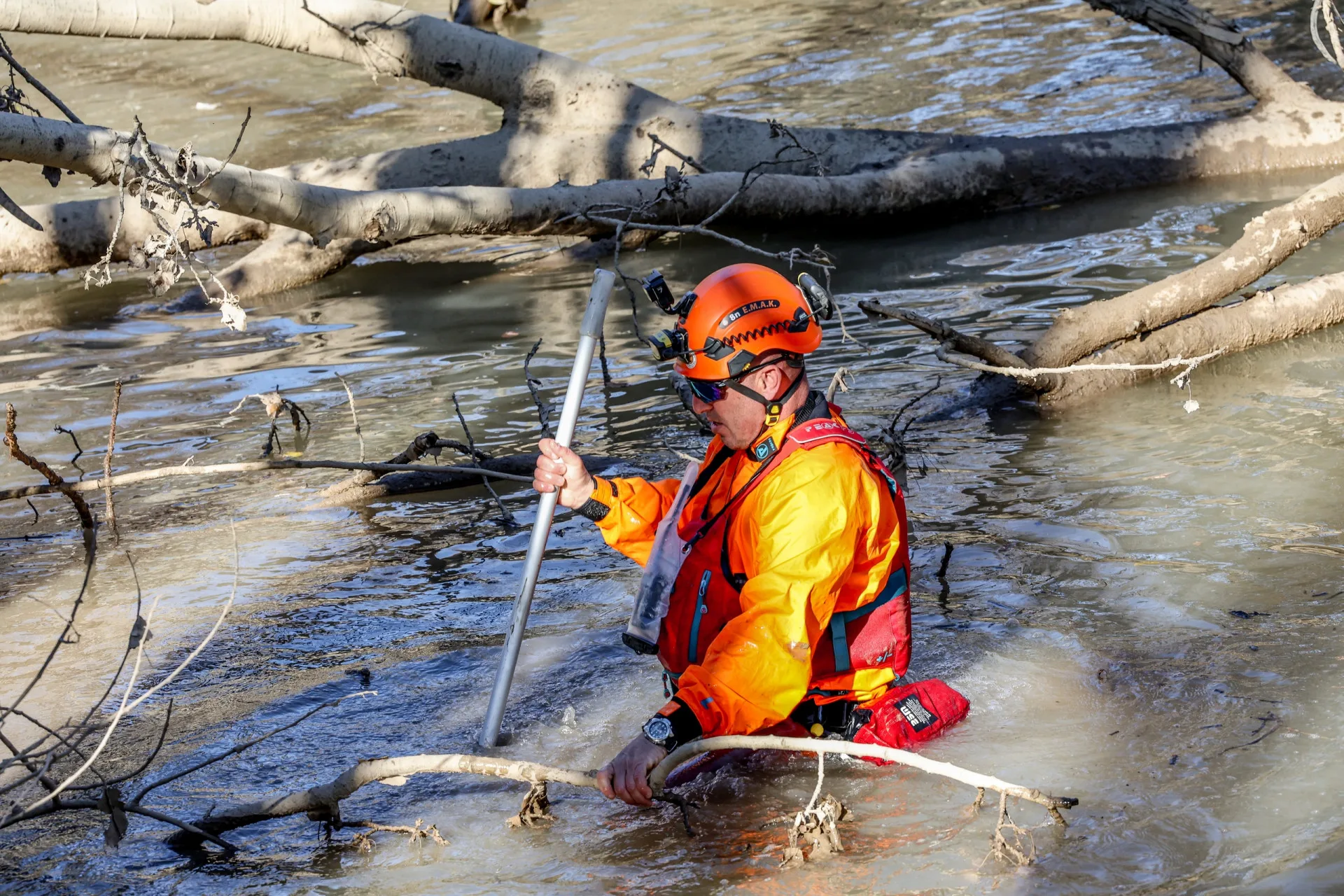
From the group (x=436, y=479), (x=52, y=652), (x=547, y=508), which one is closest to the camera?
(x=52, y=652)

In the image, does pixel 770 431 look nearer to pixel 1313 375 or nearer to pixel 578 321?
pixel 1313 375

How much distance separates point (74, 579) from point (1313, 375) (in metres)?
5.96

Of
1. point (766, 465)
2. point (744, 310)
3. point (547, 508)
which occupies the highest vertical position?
point (744, 310)

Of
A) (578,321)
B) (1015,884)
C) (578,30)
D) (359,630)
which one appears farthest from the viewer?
(578,30)

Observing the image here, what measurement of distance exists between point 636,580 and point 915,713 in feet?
6.15

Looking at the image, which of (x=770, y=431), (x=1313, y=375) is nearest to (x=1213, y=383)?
(x=1313, y=375)

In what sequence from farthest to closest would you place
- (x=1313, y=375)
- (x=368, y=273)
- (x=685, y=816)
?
(x=368, y=273)
(x=1313, y=375)
(x=685, y=816)

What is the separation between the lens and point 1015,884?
348 centimetres

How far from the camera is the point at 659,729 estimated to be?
11.9 feet

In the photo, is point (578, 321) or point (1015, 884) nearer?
point (1015, 884)

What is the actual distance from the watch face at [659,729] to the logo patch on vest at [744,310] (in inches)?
42.2

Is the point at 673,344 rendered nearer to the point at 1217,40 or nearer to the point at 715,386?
the point at 715,386

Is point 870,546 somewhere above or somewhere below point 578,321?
above

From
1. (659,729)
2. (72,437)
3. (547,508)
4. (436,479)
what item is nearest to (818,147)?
(436,479)
